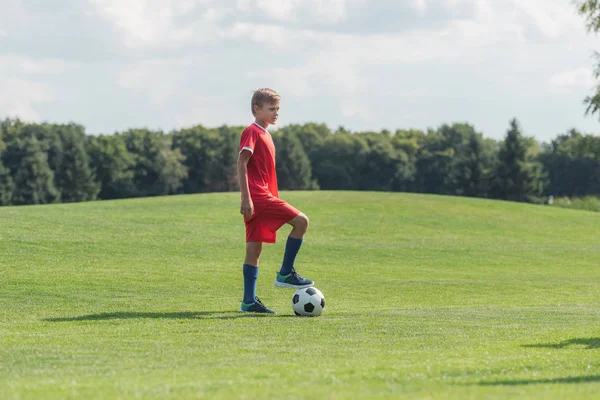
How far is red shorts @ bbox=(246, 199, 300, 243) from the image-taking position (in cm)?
1205

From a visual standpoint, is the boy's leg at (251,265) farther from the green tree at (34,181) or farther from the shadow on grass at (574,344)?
the green tree at (34,181)

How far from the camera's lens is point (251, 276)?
489 inches

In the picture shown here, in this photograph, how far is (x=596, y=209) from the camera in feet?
166

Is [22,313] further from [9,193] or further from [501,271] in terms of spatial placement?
[9,193]


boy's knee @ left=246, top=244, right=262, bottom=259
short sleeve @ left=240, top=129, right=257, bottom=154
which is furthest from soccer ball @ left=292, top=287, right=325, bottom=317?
short sleeve @ left=240, top=129, right=257, bottom=154

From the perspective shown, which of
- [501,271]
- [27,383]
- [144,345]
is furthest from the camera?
[501,271]

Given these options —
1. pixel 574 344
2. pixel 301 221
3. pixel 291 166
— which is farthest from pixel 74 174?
pixel 574 344

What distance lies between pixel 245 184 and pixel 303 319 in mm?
1981

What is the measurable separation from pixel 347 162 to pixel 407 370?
12732cm

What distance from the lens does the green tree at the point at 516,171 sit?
88.2m

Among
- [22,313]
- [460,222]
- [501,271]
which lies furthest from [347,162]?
[22,313]

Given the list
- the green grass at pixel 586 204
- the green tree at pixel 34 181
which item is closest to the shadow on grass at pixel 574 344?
the green grass at pixel 586 204

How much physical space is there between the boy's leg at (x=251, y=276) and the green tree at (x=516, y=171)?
258ft

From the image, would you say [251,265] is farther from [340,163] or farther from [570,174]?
[340,163]
